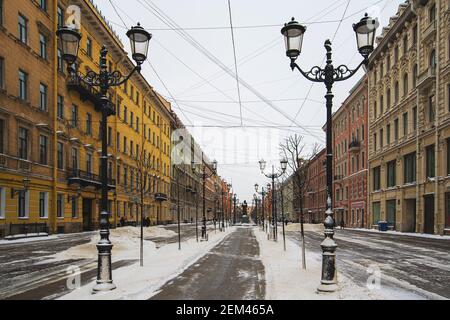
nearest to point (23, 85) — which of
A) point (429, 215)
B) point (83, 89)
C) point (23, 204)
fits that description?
point (83, 89)

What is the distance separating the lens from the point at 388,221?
4600 cm

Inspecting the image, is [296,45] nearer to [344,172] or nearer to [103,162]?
[103,162]

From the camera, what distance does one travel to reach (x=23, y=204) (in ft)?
96.6

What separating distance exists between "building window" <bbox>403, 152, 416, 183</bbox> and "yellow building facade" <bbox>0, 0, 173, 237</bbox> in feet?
73.0

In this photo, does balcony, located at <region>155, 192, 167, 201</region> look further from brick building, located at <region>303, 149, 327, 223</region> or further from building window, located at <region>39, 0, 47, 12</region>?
building window, located at <region>39, 0, 47, 12</region>

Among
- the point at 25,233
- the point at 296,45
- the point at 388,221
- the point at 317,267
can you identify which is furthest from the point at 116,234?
the point at 388,221

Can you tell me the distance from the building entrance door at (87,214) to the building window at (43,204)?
8.19 meters

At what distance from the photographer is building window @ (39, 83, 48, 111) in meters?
32.8

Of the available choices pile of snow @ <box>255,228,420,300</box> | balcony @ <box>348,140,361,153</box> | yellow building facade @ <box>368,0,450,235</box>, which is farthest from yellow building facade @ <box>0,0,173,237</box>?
balcony @ <box>348,140,361,153</box>

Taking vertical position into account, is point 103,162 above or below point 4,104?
below

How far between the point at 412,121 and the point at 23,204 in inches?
1230

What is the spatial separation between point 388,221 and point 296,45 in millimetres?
39941
